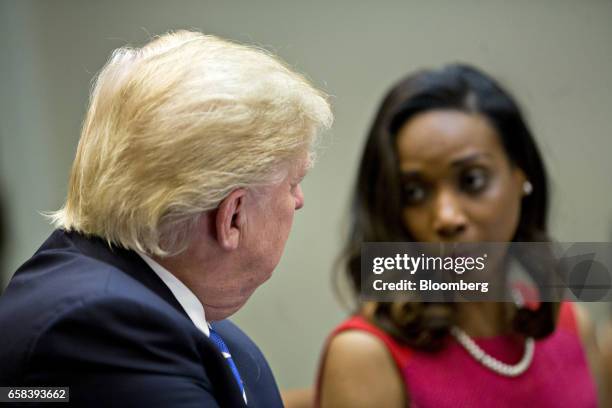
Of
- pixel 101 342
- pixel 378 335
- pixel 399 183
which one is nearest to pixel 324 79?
pixel 399 183

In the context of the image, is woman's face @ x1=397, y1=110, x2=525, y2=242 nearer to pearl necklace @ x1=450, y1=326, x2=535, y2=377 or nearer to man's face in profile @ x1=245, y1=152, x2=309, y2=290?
pearl necklace @ x1=450, y1=326, x2=535, y2=377

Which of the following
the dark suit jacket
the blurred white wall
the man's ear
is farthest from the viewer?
the blurred white wall

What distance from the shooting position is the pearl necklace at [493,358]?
103cm

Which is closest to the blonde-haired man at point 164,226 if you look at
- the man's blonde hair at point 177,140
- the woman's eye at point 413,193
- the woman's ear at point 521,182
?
the man's blonde hair at point 177,140

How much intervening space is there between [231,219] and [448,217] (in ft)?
1.11

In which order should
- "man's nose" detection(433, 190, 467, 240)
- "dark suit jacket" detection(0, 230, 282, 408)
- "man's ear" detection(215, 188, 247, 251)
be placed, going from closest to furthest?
"dark suit jacket" detection(0, 230, 282, 408) < "man's ear" detection(215, 188, 247, 251) < "man's nose" detection(433, 190, 467, 240)

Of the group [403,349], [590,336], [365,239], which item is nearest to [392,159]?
[365,239]

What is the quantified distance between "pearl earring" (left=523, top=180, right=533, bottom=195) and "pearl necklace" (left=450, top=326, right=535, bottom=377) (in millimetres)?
190

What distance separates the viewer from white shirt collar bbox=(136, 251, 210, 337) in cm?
77

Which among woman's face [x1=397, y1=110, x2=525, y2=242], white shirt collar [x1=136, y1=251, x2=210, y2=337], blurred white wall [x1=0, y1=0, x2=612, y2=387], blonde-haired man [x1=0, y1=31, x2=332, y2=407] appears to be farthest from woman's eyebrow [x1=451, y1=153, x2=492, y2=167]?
white shirt collar [x1=136, y1=251, x2=210, y2=337]

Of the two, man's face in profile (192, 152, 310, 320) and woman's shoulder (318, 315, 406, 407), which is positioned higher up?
man's face in profile (192, 152, 310, 320)

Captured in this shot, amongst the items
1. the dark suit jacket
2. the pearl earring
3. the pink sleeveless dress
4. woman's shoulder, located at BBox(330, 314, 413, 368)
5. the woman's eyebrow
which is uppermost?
the woman's eyebrow

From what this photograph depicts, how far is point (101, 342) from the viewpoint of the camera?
66 centimetres

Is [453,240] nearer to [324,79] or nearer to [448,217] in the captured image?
[448,217]
